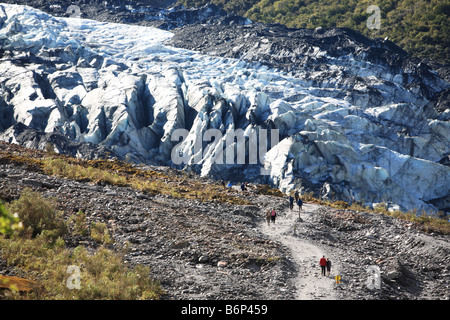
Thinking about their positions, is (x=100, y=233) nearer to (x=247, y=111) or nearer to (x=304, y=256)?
(x=304, y=256)

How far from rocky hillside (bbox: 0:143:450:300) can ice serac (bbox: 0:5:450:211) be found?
78.5ft

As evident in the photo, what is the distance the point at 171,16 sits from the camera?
119 meters

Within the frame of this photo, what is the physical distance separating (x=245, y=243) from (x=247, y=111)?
139ft

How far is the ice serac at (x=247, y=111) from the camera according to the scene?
4597 centimetres

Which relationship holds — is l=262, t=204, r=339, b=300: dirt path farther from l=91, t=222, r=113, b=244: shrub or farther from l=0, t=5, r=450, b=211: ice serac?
l=0, t=5, r=450, b=211: ice serac

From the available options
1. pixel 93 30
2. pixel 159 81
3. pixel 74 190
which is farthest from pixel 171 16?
pixel 74 190

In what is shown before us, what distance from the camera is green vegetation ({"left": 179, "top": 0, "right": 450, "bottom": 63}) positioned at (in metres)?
93.1

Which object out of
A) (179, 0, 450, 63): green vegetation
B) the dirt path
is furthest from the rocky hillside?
(179, 0, 450, 63): green vegetation

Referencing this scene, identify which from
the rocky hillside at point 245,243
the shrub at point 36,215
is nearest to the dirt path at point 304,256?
the rocky hillside at point 245,243

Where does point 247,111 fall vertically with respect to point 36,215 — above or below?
below

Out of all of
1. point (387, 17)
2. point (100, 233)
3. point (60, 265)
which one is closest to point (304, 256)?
point (100, 233)

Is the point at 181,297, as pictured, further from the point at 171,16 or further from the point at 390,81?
the point at 171,16

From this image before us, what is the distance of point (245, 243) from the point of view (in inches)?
544
